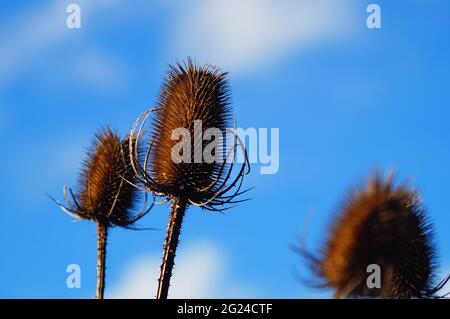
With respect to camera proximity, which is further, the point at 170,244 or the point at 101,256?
the point at 101,256

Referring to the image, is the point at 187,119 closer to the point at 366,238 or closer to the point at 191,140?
the point at 191,140

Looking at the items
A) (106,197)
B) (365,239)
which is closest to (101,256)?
(106,197)

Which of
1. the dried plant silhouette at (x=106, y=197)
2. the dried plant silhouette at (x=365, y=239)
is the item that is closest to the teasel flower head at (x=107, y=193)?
the dried plant silhouette at (x=106, y=197)

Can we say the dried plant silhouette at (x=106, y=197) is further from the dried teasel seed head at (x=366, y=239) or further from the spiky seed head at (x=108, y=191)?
the dried teasel seed head at (x=366, y=239)

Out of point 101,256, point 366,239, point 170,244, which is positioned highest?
point 366,239

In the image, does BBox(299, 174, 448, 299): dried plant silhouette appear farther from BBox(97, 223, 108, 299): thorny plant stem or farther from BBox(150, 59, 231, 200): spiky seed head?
BBox(97, 223, 108, 299): thorny plant stem

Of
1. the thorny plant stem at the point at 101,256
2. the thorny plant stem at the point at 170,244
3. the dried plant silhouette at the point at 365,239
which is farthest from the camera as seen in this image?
the thorny plant stem at the point at 101,256

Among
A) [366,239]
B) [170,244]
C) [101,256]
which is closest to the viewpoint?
[366,239]
